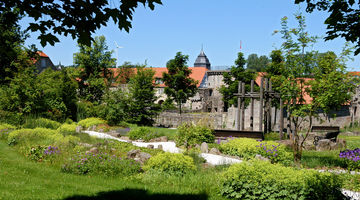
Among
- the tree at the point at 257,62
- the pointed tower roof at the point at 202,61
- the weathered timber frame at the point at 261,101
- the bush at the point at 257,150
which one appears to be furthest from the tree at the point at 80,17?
the tree at the point at 257,62

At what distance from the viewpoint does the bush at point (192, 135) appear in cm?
1324

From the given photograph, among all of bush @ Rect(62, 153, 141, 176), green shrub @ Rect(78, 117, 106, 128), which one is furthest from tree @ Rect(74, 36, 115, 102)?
bush @ Rect(62, 153, 141, 176)

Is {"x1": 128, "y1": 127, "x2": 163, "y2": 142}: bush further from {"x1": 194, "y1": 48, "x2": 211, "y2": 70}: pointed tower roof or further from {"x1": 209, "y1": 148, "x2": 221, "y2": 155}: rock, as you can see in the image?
{"x1": 194, "y1": 48, "x2": 211, "y2": 70}: pointed tower roof

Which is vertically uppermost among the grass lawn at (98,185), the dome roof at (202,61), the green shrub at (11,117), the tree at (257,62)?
the tree at (257,62)

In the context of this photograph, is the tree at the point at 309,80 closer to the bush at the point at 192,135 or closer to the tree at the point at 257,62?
the bush at the point at 192,135

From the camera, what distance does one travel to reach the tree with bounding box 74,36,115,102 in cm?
3119

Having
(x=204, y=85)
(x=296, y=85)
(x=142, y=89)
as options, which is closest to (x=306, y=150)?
(x=296, y=85)

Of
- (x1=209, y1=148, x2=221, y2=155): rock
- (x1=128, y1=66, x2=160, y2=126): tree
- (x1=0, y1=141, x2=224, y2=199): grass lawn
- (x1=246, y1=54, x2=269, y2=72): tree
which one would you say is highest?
(x1=246, y1=54, x2=269, y2=72): tree

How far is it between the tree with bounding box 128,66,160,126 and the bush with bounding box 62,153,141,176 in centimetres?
1763

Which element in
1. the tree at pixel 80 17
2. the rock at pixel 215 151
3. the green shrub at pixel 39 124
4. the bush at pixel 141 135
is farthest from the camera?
the green shrub at pixel 39 124

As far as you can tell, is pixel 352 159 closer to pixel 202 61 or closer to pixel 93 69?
pixel 93 69

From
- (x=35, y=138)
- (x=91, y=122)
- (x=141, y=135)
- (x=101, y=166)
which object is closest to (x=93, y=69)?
(x=91, y=122)

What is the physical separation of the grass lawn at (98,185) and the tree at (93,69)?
23.2 meters

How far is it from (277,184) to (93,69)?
28.2m
